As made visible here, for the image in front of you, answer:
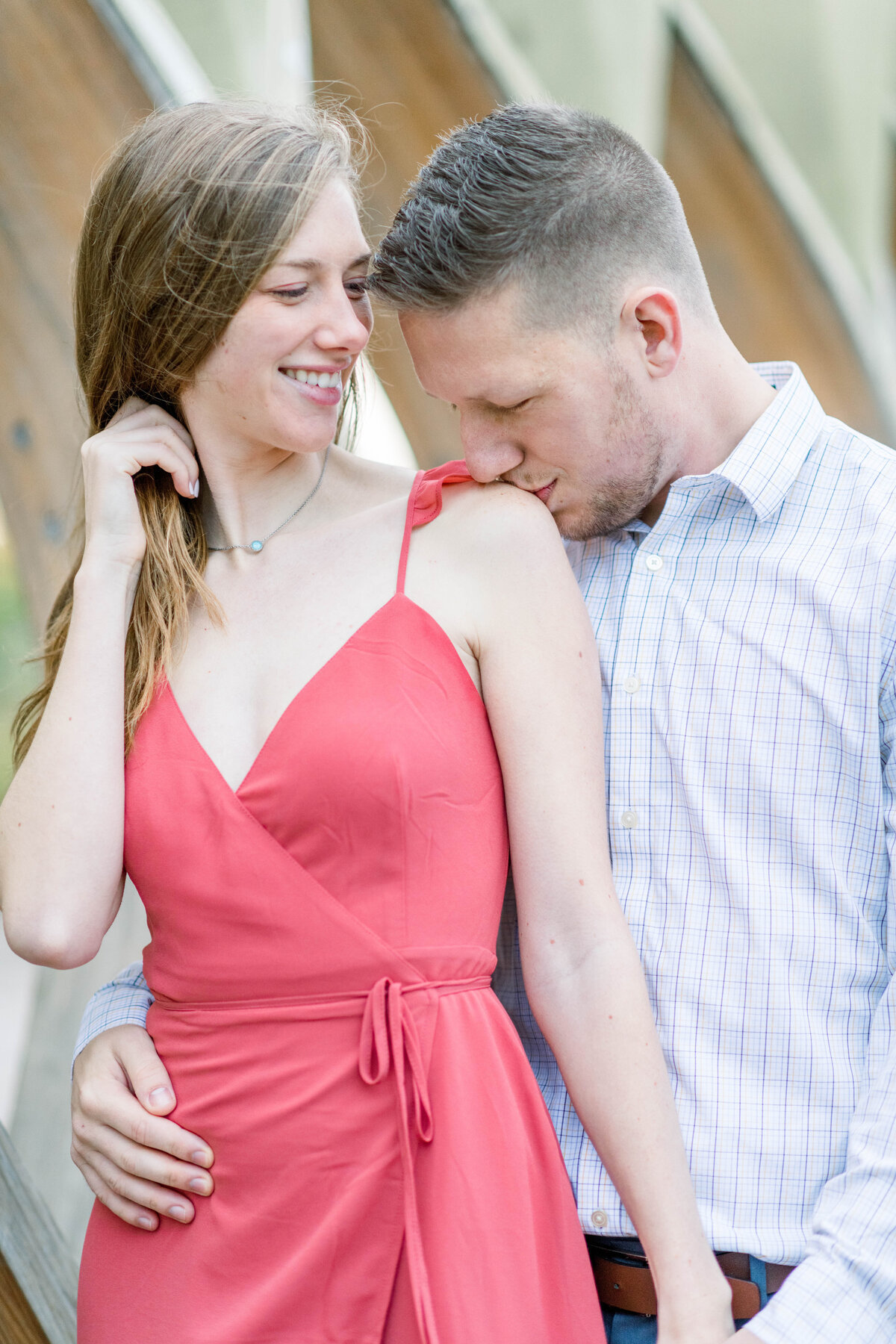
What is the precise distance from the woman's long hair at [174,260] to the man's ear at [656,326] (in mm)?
390

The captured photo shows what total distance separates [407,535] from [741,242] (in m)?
2.47

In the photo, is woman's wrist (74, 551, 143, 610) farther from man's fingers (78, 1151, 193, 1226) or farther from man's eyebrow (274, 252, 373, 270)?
man's fingers (78, 1151, 193, 1226)

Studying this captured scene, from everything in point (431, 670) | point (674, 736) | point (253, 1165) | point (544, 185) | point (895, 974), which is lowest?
point (895, 974)

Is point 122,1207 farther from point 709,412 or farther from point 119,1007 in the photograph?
point 709,412

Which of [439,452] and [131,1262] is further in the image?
[439,452]

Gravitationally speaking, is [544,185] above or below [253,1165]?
above

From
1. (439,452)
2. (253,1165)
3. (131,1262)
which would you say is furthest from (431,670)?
(439,452)

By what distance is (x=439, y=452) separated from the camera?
3133 mm

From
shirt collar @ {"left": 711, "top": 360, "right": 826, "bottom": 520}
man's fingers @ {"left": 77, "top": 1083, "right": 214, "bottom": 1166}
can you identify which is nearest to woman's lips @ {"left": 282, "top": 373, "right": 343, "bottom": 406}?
shirt collar @ {"left": 711, "top": 360, "right": 826, "bottom": 520}

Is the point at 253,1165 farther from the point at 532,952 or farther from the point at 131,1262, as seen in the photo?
the point at 532,952

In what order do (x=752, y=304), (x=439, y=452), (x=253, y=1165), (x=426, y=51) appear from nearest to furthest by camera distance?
1. (x=253, y=1165)
2. (x=426, y=51)
3. (x=439, y=452)
4. (x=752, y=304)

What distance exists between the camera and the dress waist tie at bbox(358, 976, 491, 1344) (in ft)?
3.75

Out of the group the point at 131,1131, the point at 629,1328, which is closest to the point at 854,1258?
the point at 629,1328

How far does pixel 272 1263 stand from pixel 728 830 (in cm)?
64
